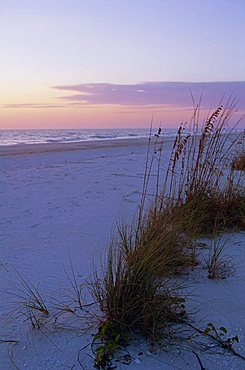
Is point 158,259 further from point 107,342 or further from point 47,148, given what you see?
point 47,148

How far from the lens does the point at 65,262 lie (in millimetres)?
3488

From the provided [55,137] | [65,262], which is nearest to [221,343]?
[65,262]

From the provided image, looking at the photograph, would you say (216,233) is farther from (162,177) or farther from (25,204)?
(162,177)

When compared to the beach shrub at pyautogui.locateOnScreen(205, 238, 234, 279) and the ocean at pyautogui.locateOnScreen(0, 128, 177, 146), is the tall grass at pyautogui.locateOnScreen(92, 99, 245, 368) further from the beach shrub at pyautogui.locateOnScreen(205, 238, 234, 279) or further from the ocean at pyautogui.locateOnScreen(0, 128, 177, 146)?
the ocean at pyautogui.locateOnScreen(0, 128, 177, 146)

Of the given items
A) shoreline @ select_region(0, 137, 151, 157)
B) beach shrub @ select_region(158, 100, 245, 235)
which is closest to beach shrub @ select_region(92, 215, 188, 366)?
beach shrub @ select_region(158, 100, 245, 235)

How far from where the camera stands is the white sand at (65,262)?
2.11 metres

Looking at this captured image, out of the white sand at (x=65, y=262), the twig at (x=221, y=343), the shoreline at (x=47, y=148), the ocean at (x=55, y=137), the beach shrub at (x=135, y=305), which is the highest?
the beach shrub at (x=135, y=305)

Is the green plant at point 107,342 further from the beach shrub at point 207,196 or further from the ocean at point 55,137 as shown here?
the ocean at point 55,137

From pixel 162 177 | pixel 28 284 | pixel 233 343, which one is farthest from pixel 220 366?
pixel 162 177

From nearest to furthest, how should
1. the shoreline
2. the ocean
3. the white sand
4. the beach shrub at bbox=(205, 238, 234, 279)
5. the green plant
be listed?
the green plant → the white sand → the beach shrub at bbox=(205, 238, 234, 279) → the shoreline → the ocean

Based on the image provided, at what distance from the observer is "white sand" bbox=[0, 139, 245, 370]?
2.11m

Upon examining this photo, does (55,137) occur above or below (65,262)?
below

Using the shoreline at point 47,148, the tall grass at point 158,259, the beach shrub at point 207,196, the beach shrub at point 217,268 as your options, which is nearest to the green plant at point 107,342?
the tall grass at point 158,259

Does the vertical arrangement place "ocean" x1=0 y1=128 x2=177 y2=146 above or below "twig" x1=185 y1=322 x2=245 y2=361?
below
